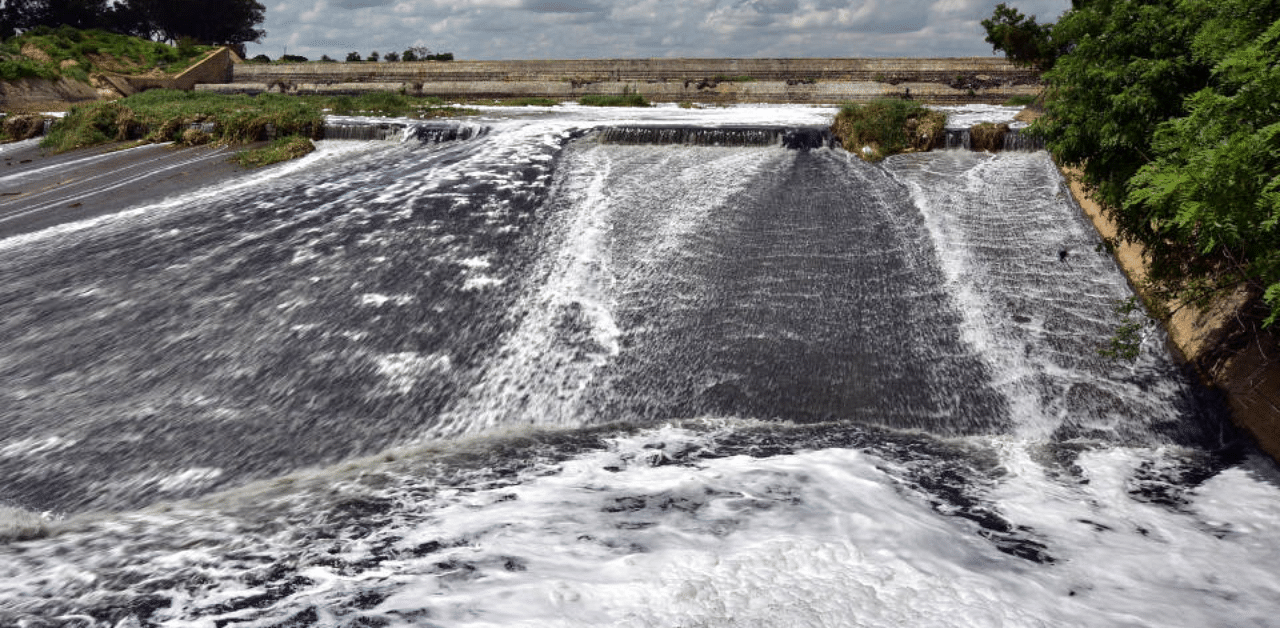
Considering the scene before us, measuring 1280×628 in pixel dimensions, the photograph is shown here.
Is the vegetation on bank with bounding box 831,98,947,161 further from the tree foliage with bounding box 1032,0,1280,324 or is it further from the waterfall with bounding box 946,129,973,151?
the tree foliage with bounding box 1032,0,1280,324

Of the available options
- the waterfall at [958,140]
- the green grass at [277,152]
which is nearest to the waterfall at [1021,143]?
the waterfall at [958,140]

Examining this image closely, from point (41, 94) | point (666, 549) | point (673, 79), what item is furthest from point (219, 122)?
point (673, 79)

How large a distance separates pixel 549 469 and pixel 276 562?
6.13ft

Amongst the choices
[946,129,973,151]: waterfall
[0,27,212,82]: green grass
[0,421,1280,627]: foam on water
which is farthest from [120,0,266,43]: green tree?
[0,421,1280,627]: foam on water

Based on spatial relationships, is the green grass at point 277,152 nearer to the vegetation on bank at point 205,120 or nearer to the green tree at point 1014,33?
the vegetation on bank at point 205,120

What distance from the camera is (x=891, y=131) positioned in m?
15.7

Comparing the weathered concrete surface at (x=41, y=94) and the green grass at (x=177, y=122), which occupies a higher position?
the weathered concrete surface at (x=41, y=94)

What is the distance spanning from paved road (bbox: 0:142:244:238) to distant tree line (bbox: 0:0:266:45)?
125 feet

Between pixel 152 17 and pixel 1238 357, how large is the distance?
221 ft

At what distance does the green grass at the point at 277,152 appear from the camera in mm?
15672

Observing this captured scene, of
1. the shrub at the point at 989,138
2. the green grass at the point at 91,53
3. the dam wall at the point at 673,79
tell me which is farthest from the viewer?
the green grass at the point at 91,53

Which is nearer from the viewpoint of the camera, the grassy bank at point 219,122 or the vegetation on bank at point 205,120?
the grassy bank at point 219,122

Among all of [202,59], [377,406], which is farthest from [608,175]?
[202,59]

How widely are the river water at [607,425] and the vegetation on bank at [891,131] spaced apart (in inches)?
148
